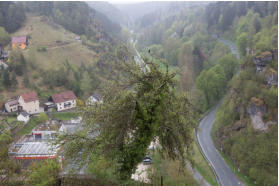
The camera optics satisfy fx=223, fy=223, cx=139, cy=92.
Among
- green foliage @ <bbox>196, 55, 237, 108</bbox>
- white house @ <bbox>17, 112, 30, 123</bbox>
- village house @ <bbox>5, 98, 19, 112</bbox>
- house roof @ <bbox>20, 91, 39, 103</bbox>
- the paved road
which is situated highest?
green foliage @ <bbox>196, 55, 237, 108</bbox>

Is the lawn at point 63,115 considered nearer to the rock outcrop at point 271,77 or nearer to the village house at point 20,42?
the village house at point 20,42

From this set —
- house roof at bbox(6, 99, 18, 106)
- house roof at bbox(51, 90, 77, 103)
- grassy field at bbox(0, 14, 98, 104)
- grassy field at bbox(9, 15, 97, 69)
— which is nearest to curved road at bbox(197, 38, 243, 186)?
house roof at bbox(51, 90, 77, 103)

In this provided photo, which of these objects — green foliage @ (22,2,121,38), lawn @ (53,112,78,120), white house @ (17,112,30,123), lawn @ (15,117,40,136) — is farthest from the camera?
green foliage @ (22,2,121,38)

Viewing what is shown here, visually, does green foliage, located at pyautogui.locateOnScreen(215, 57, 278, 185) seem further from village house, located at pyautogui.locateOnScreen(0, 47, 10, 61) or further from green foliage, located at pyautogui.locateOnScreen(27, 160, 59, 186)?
village house, located at pyautogui.locateOnScreen(0, 47, 10, 61)

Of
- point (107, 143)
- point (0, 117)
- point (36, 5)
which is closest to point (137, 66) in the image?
point (107, 143)

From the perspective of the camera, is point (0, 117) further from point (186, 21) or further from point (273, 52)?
point (186, 21)
